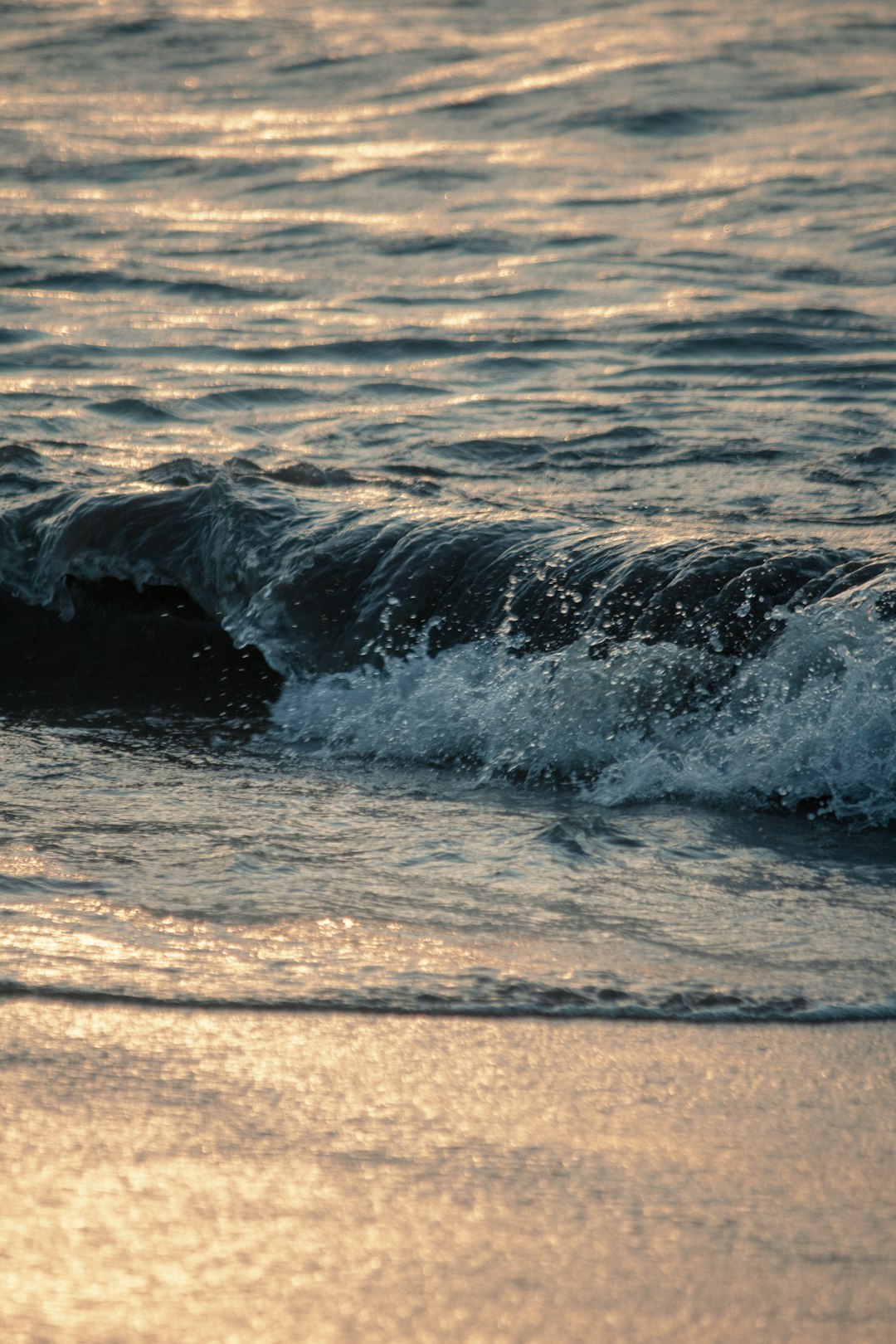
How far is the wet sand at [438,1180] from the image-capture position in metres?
1.87

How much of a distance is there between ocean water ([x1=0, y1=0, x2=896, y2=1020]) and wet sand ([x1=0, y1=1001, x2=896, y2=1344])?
16 centimetres

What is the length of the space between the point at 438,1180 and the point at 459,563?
3335 mm

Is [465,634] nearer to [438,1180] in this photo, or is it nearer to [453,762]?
[453,762]

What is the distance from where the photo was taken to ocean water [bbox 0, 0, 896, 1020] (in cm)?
299

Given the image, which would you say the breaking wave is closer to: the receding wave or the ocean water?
the ocean water

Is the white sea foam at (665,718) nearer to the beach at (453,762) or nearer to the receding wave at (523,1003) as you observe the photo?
the beach at (453,762)

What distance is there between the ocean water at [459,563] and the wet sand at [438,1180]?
158 millimetres

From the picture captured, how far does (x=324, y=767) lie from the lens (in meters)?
4.16

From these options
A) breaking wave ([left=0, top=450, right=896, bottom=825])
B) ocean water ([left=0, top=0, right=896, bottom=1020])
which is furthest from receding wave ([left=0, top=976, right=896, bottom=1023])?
breaking wave ([left=0, top=450, right=896, bottom=825])

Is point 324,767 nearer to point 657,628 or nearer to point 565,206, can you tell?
point 657,628

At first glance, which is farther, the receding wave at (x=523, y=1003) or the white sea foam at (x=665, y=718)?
the white sea foam at (x=665, y=718)

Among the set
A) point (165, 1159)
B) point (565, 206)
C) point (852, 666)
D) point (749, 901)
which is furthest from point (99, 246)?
point (165, 1159)

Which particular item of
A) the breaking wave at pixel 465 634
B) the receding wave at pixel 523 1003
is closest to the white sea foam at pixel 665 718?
the breaking wave at pixel 465 634

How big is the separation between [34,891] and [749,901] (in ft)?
4.85
